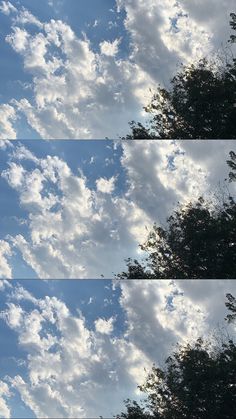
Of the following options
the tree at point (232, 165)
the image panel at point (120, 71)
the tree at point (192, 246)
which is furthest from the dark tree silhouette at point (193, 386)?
the image panel at point (120, 71)

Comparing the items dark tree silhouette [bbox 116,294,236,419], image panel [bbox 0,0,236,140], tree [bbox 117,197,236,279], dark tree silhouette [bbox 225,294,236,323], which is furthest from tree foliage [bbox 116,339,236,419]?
image panel [bbox 0,0,236,140]

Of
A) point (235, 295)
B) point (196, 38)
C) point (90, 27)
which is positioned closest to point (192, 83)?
point (196, 38)

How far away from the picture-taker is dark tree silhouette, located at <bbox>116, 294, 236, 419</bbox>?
42.5ft

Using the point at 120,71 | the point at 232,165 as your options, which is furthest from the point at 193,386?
the point at 120,71

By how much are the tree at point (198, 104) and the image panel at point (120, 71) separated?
0.8 inches

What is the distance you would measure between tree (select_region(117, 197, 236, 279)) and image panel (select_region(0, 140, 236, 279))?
19mm

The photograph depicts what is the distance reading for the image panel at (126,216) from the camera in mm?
14055

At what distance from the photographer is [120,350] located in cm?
1331

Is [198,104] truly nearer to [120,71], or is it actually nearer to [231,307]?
[120,71]

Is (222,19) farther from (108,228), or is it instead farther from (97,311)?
(97,311)

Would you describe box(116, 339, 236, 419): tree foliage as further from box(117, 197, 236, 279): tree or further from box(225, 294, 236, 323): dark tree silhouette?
box(117, 197, 236, 279): tree

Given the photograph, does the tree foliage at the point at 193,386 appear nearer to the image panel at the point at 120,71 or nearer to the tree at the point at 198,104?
the tree at the point at 198,104

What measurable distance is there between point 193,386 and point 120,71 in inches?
255

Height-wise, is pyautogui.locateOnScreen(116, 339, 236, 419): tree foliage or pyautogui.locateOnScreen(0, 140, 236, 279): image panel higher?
pyautogui.locateOnScreen(0, 140, 236, 279): image panel
